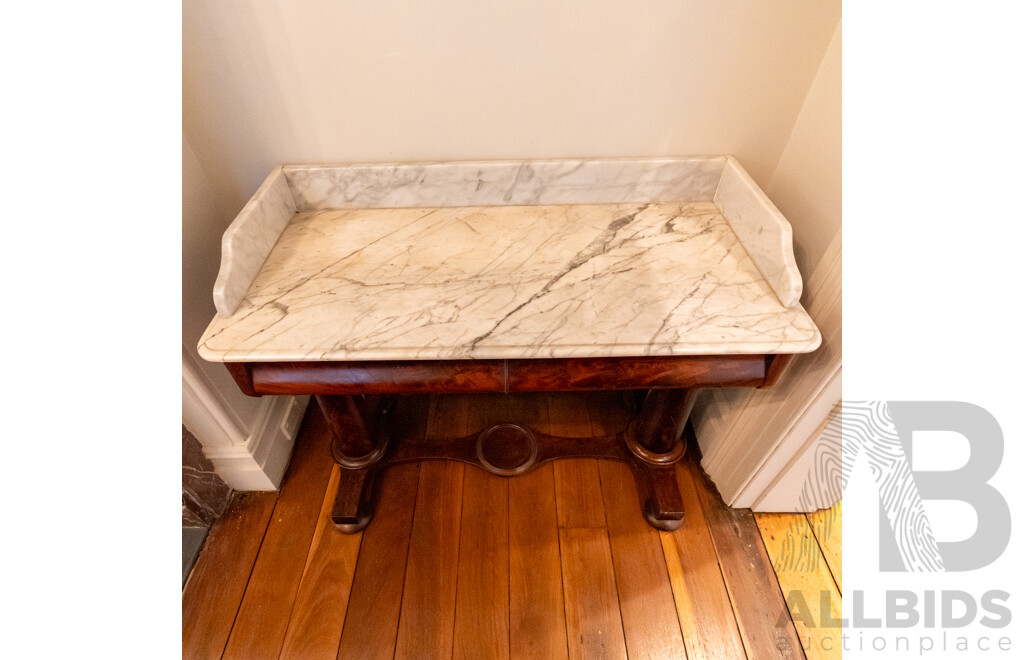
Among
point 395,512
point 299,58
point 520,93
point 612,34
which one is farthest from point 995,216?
point 395,512

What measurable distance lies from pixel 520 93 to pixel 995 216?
794 mm

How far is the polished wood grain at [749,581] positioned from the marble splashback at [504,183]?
Answer: 2.78ft

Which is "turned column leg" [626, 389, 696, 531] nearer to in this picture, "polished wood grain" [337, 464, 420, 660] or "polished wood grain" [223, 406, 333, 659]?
"polished wood grain" [337, 464, 420, 660]

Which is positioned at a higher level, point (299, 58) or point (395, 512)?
point (299, 58)

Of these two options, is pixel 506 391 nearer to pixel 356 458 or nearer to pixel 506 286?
pixel 506 286

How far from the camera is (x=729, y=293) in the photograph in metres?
0.90

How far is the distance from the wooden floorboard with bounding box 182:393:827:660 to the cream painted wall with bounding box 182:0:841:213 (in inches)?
34.5

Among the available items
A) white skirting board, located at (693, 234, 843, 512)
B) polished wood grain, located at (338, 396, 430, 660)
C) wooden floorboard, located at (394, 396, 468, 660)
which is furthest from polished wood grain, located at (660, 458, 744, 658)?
polished wood grain, located at (338, 396, 430, 660)

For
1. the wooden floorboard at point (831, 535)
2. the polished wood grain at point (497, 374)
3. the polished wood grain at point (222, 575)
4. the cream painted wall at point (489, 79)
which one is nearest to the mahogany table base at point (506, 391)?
the polished wood grain at point (497, 374)

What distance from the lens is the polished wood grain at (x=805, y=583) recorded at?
3.73ft

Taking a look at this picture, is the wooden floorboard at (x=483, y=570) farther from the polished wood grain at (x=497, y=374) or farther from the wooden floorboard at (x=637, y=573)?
the polished wood grain at (x=497, y=374)

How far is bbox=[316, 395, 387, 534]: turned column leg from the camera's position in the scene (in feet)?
4.05
